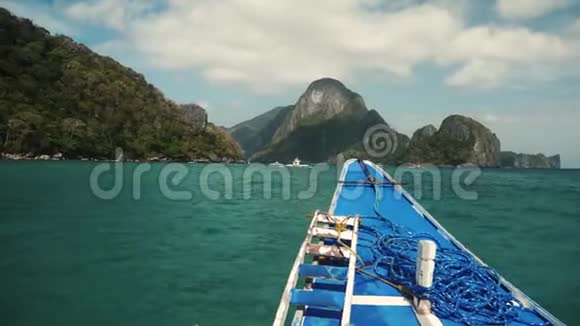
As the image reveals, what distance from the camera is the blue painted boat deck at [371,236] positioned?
17.9 ft

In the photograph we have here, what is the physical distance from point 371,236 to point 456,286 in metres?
3.56

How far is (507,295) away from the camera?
6594mm

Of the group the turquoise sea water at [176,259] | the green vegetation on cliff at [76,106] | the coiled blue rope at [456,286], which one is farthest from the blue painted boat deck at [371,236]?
the green vegetation on cliff at [76,106]

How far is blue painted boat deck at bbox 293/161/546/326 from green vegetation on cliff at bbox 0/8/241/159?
103991mm

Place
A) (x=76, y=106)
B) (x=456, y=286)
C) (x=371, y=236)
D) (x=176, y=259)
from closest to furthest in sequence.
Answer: (x=456, y=286), (x=371, y=236), (x=176, y=259), (x=76, y=106)

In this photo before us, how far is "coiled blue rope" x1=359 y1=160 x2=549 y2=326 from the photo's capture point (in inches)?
223

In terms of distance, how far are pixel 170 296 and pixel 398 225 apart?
7021 millimetres

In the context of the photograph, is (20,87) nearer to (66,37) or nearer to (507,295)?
(66,37)

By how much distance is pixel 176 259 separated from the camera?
1210 centimetres

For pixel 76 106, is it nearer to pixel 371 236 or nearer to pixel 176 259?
pixel 176 259

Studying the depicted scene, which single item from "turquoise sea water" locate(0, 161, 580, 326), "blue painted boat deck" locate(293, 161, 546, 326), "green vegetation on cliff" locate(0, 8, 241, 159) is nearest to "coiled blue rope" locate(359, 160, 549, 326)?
"blue painted boat deck" locate(293, 161, 546, 326)

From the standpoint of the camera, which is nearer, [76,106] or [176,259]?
[176,259]

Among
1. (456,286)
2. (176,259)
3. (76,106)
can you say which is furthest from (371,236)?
(76,106)

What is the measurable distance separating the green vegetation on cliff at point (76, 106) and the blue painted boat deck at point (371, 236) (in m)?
104
